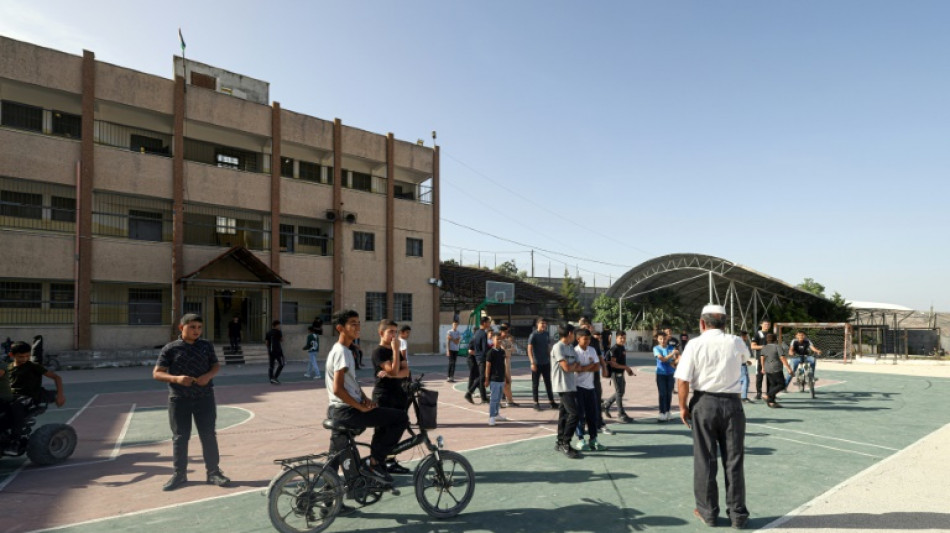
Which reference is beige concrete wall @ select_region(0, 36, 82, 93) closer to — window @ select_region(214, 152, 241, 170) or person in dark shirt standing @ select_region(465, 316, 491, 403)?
window @ select_region(214, 152, 241, 170)

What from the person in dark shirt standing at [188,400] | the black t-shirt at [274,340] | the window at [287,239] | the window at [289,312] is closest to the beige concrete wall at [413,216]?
the window at [287,239]

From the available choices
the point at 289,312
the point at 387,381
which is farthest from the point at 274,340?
the point at 289,312

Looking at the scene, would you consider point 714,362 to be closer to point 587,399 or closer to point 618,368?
point 587,399

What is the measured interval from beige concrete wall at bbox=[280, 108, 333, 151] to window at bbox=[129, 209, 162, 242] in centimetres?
736

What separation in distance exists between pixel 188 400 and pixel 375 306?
83.1ft

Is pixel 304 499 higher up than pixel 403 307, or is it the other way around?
pixel 403 307

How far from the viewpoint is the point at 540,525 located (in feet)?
16.6

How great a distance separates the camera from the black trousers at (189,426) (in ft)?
21.0

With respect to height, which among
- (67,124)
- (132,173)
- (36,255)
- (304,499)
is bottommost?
(304,499)

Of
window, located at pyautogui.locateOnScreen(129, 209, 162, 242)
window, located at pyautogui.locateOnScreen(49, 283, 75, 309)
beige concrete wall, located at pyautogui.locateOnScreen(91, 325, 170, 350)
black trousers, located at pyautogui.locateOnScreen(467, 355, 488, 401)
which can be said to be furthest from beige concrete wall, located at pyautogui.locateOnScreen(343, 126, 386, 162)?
black trousers, located at pyautogui.locateOnScreen(467, 355, 488, 401)

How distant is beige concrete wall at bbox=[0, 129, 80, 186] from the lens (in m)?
21.3

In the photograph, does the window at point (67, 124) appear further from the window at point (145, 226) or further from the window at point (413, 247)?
the window at point (413, 247)

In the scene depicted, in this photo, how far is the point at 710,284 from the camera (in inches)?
1268

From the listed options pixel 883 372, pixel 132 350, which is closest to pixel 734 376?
pixel 883 372
